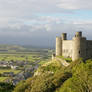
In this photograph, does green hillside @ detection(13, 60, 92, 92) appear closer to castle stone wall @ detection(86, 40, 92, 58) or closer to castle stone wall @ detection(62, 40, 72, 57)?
castle stone wall @ detection(86, 40, 92, 58)

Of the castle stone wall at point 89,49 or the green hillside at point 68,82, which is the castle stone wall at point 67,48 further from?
the green hillside at point 68,82

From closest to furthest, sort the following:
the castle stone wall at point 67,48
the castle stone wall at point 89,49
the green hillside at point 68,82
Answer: the green hillside at point 68,82, the castle stone wall at point 89,49, the castle stone wall at point 67,48

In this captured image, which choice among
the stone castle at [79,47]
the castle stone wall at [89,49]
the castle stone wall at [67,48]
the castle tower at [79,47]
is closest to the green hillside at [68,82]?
the castle tower at [79,47]

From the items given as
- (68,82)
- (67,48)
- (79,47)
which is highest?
(79,47)

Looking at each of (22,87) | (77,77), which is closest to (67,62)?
(22,87)

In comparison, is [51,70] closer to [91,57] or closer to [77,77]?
[91,57]

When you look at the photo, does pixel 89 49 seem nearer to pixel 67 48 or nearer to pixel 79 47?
pixel 79 47

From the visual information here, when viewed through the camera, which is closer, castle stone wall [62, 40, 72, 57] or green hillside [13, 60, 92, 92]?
green hillside [13, 60, 92, 92]

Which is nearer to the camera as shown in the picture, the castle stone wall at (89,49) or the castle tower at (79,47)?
the castle tower at (79,47)

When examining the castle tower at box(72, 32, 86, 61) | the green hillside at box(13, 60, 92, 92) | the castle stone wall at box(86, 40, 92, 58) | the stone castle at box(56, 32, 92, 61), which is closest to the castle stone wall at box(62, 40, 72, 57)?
the stone castle at box(56, 32, 92, 61)

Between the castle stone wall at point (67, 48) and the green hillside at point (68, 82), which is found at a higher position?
the castle stone wall at point (67, 48)

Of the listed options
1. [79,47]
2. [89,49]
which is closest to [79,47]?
[79,47]

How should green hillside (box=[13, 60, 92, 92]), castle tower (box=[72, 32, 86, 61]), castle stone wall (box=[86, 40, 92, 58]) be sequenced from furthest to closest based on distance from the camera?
castle stone wall (box=[86, 40, 92, 58]), castle tower (box=[72, 32, 86, 61]), green hillside (box=[13, 60, 92, 92])

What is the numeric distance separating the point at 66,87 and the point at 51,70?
687 inches
